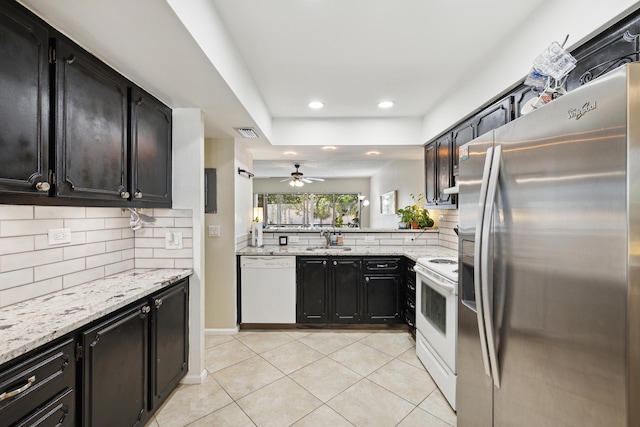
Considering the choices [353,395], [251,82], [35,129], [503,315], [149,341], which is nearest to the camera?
[503,315]

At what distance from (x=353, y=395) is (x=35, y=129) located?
250cm

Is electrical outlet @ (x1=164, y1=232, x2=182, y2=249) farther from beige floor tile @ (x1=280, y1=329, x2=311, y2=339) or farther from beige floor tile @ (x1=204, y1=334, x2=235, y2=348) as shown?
beige floor tile @ (x1=280, y1=329, x2=311, y2=339)

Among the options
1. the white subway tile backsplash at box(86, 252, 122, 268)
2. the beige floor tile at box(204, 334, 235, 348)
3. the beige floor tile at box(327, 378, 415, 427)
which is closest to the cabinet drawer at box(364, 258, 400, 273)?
the beige floor tile at box(327, 378, 415, 427)

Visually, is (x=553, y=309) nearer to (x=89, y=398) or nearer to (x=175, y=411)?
(x=89, y=398)

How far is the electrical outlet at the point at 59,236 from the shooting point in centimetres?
171

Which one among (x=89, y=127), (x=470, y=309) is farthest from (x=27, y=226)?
(x=470, y=309)

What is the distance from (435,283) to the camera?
233 centimetres

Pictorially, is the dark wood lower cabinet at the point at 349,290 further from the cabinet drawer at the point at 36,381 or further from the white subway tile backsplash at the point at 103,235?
the cabinet drawer at the point at 36,381

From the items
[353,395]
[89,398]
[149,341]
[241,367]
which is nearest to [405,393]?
[353,395]

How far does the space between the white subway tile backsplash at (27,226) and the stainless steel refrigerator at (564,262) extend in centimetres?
227

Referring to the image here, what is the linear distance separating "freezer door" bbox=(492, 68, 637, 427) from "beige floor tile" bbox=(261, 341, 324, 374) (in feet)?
6.02

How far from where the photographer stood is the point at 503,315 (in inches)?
45.3

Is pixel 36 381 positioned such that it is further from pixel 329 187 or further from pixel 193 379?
pixel 329 187

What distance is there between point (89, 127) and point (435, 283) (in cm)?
251
